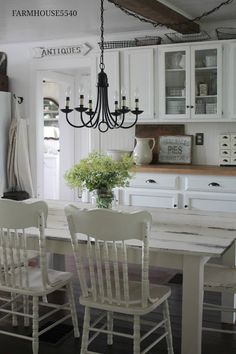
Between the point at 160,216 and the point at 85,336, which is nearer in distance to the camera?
the point at 85,336

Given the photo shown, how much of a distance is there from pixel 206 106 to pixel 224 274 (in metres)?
2.48

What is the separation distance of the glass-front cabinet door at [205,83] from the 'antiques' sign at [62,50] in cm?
144

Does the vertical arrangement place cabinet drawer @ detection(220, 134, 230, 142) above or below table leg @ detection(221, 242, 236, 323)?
above

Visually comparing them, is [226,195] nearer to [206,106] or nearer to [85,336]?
[206,106]

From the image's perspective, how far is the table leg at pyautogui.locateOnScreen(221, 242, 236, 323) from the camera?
128 inches

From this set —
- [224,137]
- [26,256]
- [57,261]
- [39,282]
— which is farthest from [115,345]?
[224,137]

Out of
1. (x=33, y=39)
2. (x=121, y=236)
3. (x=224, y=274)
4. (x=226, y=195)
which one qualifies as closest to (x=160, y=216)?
(x=224, y=274)

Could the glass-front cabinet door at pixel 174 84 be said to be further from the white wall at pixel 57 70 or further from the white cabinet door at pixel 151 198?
the white cabinet door at pixel 151 198

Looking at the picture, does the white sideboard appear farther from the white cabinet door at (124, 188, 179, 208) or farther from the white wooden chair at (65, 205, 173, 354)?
the white wooden chair at (65, 205, 173, 354)

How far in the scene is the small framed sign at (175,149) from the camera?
545cm

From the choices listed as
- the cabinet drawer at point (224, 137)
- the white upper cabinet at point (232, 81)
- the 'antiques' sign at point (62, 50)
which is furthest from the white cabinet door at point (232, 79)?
the 'antiques' sign at point (62, 50)

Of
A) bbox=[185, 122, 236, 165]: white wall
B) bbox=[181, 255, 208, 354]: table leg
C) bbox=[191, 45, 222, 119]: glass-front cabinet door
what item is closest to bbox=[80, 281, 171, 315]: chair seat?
bbox=[181, 255, 208, 354]: table leg

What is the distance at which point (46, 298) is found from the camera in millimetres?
3707

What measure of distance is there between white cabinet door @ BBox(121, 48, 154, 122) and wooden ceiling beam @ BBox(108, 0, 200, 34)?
466mm
